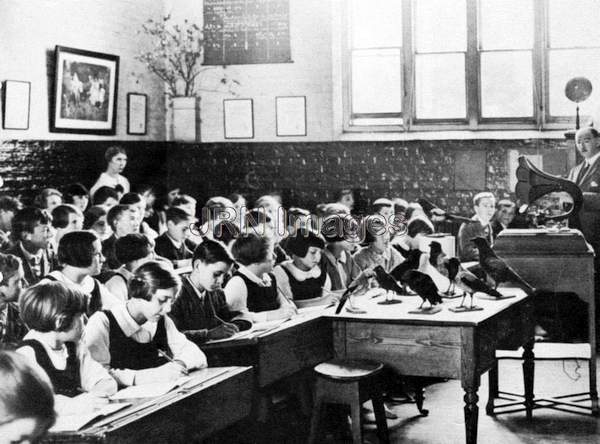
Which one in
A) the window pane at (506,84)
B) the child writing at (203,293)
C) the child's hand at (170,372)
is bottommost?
the child's hand at (170,372)

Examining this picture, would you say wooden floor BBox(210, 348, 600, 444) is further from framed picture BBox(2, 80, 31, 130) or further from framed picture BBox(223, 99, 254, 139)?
framed picture BBox(223, 99, 254, 139)

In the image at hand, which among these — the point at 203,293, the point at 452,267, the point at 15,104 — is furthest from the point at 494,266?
the point at 15,104

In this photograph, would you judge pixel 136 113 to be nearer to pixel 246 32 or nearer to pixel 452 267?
pixel 246 32

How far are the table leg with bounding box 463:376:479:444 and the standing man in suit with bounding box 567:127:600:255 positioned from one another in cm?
318

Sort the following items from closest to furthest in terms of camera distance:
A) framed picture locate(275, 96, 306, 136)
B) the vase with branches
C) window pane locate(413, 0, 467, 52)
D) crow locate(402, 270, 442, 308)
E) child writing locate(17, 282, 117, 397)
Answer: child writing locate(17, 282, 117, 397), crow locate(402, 270, 442, 308), the vase with branches, window pane locate(413, 0, 467, 52), framed picture locate(275, 96, 306, 136)

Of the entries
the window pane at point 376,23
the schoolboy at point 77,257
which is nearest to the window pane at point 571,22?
the window pane at point 376,23

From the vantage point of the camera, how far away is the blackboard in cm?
830

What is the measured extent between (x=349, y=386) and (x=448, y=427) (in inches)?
45.7

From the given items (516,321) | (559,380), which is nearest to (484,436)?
(516,321)

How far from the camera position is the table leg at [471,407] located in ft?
13.4

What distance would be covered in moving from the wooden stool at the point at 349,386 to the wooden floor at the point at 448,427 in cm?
40

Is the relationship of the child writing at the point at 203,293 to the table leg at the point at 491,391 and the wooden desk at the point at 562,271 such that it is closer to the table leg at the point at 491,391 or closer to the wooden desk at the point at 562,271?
the table leg at the point at 491,391

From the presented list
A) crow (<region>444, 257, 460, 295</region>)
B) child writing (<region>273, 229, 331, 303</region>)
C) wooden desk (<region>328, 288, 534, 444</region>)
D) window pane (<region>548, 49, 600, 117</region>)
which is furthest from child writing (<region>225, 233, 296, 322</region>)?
window pane (<region>548, 49, 600, 117</region>)

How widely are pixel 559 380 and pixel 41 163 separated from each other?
4253mm
